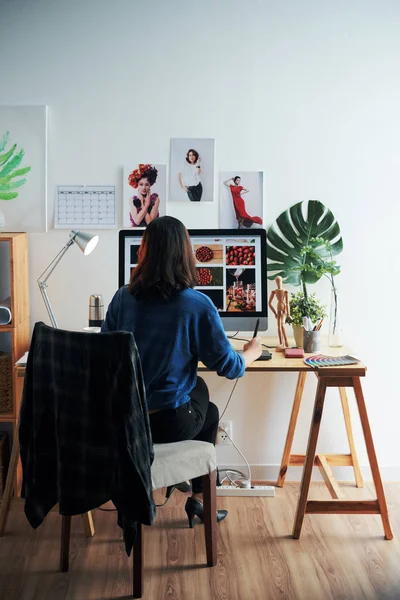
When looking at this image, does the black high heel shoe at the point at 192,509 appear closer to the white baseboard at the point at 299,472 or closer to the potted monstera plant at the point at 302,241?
the white baseboard at the point at 299,472

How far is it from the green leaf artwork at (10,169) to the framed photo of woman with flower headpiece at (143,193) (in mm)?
471

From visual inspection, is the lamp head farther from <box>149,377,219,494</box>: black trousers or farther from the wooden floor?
the wooden floor

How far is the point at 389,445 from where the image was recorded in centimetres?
328

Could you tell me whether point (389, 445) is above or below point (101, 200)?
below

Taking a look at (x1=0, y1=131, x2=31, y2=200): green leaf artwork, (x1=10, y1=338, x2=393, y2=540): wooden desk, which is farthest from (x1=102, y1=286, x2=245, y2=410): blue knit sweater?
(x1=0, y1=131, x2=31, y2=200): green leaf artwork

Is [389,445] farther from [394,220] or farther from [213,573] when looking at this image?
[213,573]

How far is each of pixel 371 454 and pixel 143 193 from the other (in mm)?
1505

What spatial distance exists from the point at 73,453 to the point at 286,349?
1.07 metres

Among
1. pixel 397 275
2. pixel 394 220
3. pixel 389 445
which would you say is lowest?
pixel 389 445

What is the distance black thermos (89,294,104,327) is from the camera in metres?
2.92

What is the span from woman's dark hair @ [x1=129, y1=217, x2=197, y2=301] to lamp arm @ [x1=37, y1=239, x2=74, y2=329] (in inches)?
26.5

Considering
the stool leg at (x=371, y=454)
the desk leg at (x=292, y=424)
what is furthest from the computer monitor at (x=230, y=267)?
the stool leg at (x=371, y=454)

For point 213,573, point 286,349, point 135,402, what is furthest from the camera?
point 286,349

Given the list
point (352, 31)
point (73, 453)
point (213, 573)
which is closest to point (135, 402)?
point (73, 453)
